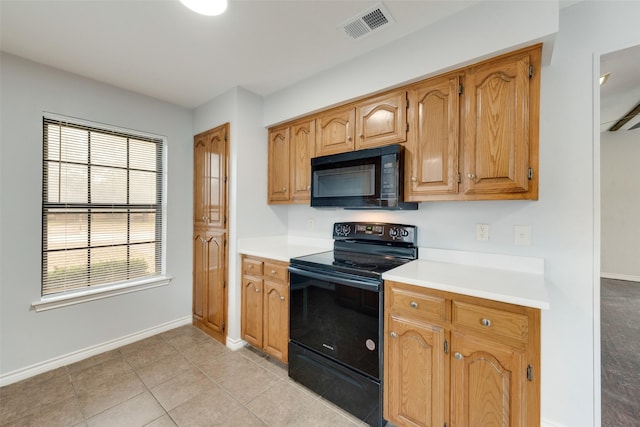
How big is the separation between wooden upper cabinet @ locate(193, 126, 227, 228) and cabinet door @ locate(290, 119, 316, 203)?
705mm

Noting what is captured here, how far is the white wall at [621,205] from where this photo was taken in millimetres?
4672

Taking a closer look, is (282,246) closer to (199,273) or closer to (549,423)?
(199,273)

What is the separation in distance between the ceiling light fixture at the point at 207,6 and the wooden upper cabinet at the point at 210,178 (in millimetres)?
1181

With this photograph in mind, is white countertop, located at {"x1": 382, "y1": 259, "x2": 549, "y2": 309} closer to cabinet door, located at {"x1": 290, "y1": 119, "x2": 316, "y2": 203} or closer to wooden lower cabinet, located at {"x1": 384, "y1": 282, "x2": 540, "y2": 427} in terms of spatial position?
wooden lower cabinet, located at {"x1": 384, "y1": 282, "x2": 540, "y2": 427}

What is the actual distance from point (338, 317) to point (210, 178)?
6.63 ft

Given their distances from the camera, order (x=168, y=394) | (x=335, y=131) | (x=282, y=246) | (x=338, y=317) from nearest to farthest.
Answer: (x=338, y=317) < (x=168, y=394) < (x=335, y=131) < (x=282, y=246)

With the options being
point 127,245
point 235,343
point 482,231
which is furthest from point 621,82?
point 127,245

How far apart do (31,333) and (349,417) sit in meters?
2.58

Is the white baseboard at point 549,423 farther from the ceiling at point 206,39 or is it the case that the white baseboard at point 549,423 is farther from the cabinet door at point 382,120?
the ceiling at point 206,39

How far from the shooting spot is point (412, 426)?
1.46 meters

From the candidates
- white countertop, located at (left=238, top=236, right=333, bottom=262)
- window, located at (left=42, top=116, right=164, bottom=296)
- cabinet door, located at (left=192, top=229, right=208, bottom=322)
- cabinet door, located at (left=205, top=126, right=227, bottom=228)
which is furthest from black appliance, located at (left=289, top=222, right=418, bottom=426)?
window, located at (left=42, top=116, right=164, bottom=296)

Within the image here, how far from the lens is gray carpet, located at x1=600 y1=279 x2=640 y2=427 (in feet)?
5.49

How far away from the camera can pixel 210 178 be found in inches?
112

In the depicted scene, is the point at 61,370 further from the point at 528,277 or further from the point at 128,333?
the point at 528,277
